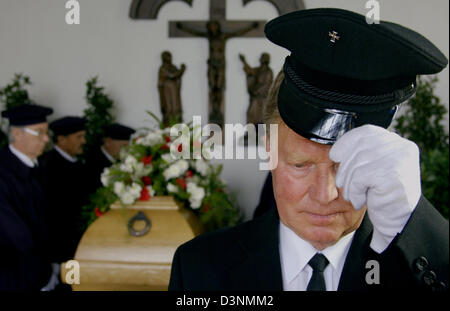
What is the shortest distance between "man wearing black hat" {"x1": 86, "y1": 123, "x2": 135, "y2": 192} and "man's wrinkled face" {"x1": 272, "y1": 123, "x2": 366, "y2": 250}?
2439 mm

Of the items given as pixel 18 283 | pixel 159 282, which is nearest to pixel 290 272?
pixel 159 282

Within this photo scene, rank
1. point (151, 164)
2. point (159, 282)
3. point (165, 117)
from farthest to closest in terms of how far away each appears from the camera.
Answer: point (165, 117) < point (151, 164) < point (159, 282)

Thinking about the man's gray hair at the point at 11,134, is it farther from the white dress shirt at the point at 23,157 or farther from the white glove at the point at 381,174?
the white glove at the point at 381,174

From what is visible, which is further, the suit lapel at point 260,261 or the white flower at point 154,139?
the white flower at point 154,139

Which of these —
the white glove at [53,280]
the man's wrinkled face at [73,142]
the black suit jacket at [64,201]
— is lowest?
the white glove at [53,280]

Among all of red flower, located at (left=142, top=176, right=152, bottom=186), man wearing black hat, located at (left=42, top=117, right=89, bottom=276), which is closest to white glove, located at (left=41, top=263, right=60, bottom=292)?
man wearing black hat, located at (left=42, top=117, right=89, bottom=276)

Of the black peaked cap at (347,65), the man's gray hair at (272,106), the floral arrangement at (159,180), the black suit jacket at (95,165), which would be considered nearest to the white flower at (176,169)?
the floral arrangement at (159,180)

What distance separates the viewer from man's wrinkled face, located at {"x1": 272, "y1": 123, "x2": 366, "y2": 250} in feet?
2.35

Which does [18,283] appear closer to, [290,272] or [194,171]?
[194,171]

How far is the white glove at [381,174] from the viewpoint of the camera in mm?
495

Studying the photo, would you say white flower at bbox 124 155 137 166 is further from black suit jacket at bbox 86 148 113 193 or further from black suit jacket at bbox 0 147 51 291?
black suit jacket at bbox 86 148 113 193

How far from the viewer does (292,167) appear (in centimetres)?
78
